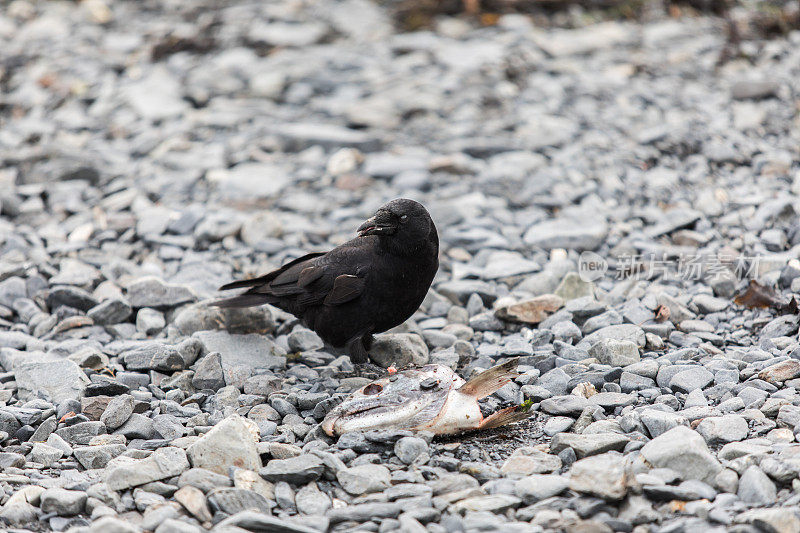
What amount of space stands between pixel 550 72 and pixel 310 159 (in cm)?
322

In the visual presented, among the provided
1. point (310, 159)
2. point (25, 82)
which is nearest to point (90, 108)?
point (25, 82)

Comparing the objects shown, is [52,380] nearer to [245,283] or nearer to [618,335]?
[245,283]

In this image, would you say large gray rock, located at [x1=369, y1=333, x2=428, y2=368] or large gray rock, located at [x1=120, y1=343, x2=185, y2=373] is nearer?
large gray rock, located at [x1=120, y1=343, x2=185, y2=373]

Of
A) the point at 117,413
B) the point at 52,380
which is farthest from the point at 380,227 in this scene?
the point at 52,380

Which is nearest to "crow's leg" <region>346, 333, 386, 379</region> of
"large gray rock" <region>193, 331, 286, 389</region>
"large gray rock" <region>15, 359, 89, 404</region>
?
"large gray rock" <region>193, 331, 286, 389</region>

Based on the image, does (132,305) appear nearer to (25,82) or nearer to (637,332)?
(637,332)

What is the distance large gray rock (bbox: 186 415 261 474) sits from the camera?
153 inches

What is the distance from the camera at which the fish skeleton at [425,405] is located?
13.8ft

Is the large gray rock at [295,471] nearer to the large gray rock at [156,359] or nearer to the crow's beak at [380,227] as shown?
the large gray rock at [156,359]

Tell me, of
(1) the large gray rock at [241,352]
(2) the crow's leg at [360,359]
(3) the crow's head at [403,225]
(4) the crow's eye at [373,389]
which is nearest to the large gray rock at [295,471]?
(4) the crow's eye at [373,389]

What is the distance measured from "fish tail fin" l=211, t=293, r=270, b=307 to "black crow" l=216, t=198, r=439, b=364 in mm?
261

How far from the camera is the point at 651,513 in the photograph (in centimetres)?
332

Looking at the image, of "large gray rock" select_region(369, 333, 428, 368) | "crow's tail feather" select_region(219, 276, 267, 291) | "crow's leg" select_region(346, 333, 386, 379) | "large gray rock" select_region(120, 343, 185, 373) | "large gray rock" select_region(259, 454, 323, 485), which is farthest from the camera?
"crow's tail feather" select_region(219, 276, 267, 291)

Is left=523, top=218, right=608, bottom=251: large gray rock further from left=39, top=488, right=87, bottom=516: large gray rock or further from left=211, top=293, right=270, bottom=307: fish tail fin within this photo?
left=39, top=488, right=87, bottom=516: large gray rock
